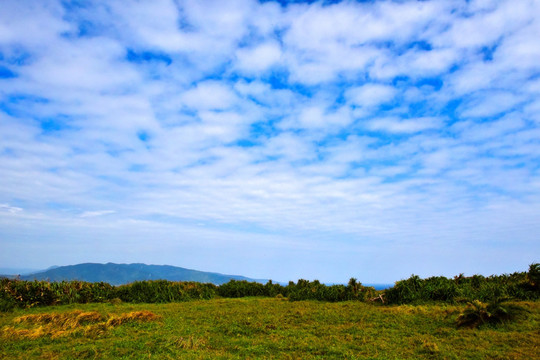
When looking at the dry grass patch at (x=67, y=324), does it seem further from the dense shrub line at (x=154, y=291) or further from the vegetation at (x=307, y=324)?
the dense shrub line at (x=154, y=291)

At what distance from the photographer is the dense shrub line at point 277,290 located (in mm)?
13812

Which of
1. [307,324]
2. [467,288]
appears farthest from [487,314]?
[307,324]

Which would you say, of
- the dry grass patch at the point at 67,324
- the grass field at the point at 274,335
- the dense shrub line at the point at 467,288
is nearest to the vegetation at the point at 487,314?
the grass field at the point at 274,335

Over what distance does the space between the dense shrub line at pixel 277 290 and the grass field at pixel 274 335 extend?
1487 mm

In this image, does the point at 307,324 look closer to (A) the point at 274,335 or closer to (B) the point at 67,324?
(A) the point at 274,335

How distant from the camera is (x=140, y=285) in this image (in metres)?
20.5

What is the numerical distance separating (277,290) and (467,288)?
1047 cm

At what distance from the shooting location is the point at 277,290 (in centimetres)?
2080

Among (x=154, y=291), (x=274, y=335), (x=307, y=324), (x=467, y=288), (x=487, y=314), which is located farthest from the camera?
(x=154, y=291)

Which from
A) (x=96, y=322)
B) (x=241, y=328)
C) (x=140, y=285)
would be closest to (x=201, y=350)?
(x=241, y=328)

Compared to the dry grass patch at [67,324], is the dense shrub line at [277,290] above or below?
above

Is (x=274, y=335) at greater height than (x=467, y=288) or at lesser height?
lesser

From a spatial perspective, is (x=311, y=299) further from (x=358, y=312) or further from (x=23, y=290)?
(x=23, y=290)

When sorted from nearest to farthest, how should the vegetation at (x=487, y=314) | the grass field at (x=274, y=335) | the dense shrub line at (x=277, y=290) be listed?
the grass field at (x=274, y=335) → the vegetation at (x=487, y=314) → the dense shrub line at (x=277, y=290)
